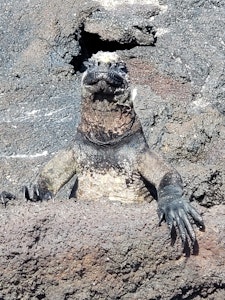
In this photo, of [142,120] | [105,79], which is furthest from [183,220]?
[142,120]

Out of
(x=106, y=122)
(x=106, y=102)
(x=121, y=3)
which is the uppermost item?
(x=106, y=102)

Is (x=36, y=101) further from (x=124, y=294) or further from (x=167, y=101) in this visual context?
(x=124, y=294)

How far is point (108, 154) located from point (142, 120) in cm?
147

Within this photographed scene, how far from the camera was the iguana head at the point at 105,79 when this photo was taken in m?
5.14

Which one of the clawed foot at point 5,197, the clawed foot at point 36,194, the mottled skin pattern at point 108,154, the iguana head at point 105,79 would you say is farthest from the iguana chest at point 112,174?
the clawed foot at point 5,197

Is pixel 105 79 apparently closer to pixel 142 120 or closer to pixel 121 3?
pixel 142 120

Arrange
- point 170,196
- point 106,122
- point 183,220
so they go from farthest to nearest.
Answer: point 106,122, point 170,196, point 183,220

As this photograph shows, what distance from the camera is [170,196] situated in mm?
4945

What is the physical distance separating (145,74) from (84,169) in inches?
94.4

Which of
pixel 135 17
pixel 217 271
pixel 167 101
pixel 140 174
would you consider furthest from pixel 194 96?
pixel 217 271

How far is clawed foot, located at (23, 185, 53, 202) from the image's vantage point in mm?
5504

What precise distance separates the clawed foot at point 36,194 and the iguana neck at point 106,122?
1.28 feet

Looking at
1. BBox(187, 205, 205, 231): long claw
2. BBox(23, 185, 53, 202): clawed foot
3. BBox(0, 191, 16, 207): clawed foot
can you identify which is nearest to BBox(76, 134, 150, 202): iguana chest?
BBox(23, 185, 53, 202): clawed foot

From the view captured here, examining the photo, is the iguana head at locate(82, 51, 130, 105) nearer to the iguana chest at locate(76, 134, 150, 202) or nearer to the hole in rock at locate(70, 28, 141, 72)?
the iguana chest at locate(76, 134, 150, 202)
